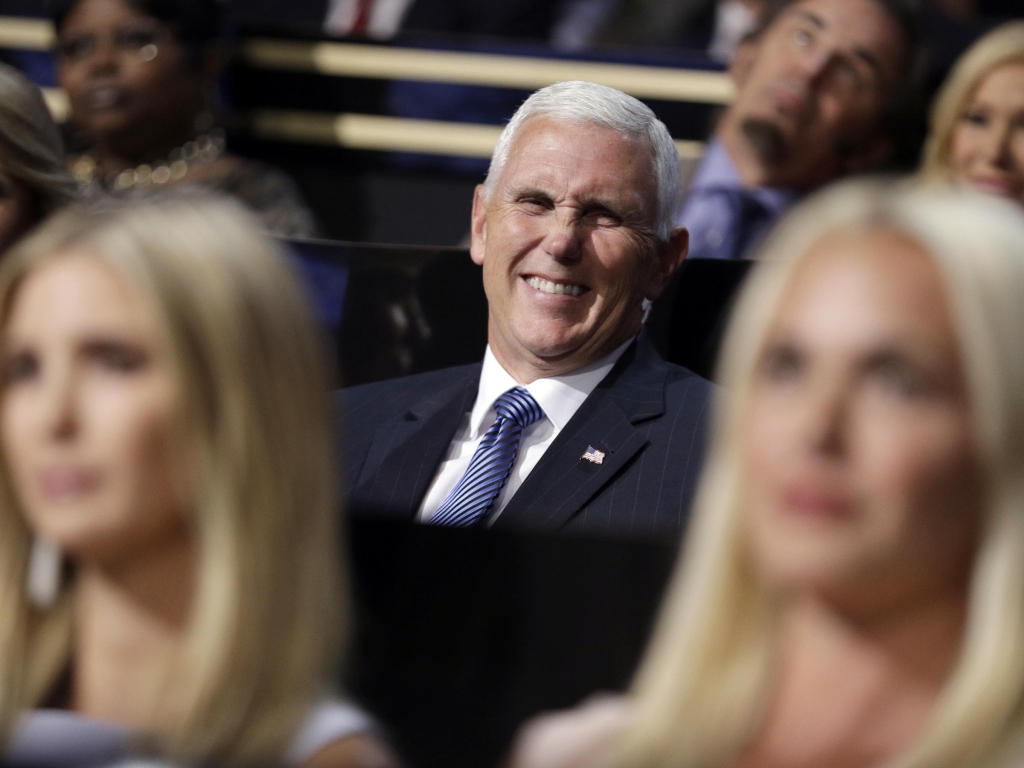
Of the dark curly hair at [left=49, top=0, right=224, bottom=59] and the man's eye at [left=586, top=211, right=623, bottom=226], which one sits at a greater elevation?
the man's eye at [left=586, top=211, right=623, bottom=226]

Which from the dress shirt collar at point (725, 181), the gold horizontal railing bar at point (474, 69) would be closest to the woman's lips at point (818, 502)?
the dress shirt collar at point (725, 181)

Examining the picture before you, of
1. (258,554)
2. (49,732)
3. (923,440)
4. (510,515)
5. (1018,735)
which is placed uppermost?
(923,440)

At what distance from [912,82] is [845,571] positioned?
2164 mm

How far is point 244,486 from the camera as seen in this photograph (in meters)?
1.02

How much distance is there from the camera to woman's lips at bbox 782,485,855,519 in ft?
2.82

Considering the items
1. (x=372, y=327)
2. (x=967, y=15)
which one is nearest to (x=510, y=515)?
(x=372, y=327)

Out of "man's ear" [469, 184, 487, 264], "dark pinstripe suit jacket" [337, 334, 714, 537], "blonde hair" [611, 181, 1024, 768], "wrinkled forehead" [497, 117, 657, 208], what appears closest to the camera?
"blonde hair" [611, 181, 1024, 768]

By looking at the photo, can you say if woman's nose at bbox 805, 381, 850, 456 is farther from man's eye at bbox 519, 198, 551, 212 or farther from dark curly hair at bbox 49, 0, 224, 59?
dark curly hair at bbox 49, 0, 224, 59

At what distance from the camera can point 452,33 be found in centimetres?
378

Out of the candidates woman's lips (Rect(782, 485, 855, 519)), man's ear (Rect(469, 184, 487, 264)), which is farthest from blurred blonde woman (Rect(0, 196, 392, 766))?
man's ear (Rect(469, 184, 487, 264))

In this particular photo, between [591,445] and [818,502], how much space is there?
1.01 metres

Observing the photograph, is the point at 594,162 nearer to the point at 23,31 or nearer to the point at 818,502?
the point at 818,502

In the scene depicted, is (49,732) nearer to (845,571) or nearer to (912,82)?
(845,571)

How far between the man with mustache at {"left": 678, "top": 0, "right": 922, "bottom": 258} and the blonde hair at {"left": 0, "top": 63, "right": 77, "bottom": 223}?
4.01 feet
